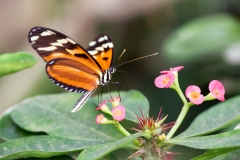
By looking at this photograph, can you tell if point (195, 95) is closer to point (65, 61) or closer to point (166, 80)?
point (166, 80)

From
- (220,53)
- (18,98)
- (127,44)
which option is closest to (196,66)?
(220,53)

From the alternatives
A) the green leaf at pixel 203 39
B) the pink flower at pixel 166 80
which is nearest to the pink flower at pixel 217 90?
the pink flower at pixel 166 80

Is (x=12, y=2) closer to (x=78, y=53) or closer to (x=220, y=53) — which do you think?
(x=220, y=53)

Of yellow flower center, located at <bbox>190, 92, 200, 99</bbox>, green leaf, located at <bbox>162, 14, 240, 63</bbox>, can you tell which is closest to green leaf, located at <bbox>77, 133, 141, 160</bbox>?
yellow flower center, located at <bbox>190, 92, 200, 99</bbox>

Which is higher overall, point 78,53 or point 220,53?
point 78,53

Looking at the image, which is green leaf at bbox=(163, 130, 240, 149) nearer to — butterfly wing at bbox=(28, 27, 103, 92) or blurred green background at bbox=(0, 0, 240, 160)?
butterfly wing at bbox=(28, 27, 103, 92)

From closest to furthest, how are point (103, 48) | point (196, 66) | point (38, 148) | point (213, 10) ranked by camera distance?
point (38, 148) → point (103, 48) → point (196, 66) → point (213, 10)
